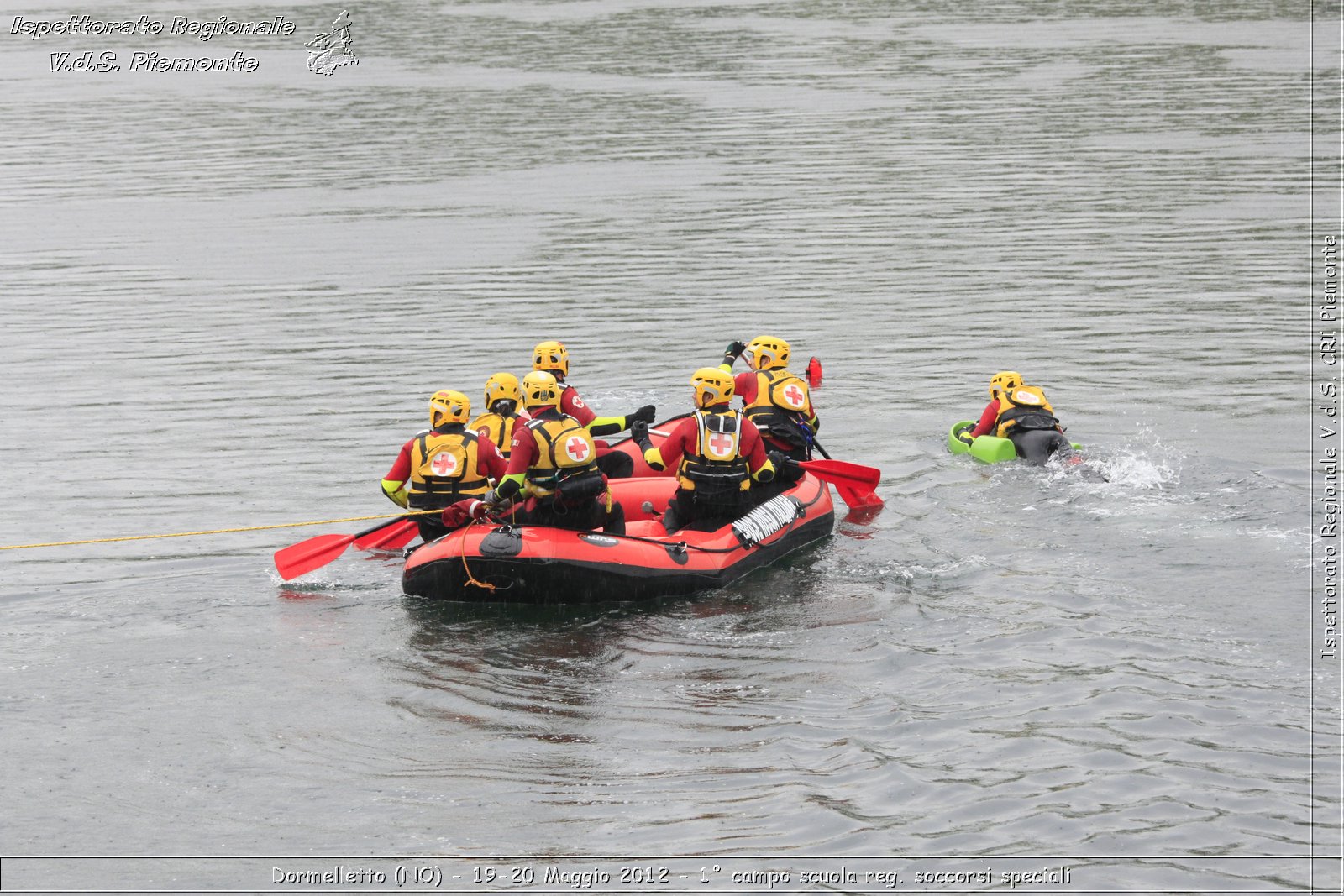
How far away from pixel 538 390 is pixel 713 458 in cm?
197

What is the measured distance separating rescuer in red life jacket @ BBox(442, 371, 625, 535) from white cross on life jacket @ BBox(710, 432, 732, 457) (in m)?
1.23

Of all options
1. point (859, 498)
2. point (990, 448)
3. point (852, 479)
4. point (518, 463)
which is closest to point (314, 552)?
point (518, 463)

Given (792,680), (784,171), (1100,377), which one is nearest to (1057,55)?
(784,171)

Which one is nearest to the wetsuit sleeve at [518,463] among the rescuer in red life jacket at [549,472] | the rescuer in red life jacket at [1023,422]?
the rescuer in red life jacket at [549,472]

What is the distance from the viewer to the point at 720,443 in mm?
14977

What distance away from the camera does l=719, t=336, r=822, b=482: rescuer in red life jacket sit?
55.3 ft

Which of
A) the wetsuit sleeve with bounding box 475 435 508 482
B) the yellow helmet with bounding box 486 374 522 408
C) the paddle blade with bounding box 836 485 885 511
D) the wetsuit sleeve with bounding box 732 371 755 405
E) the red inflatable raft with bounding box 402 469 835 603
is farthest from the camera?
the wetsuit sleeve with bounding box 732 371 755 405

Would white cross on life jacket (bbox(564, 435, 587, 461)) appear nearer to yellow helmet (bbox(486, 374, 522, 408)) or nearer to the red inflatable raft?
the red inflatable raft

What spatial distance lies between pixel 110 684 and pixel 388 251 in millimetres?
18143

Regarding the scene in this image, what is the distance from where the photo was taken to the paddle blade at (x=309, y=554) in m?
14.5

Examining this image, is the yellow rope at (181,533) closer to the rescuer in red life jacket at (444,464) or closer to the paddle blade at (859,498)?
the rescuer in red life jacket at (444,464)

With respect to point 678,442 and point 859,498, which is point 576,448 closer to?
point 678,442

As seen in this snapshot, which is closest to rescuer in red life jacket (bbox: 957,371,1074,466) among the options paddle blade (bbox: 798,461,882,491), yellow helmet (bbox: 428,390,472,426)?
paddle blade (bbox: 798,461,882,491)

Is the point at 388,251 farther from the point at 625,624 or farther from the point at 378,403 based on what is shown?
the point at 625,624
